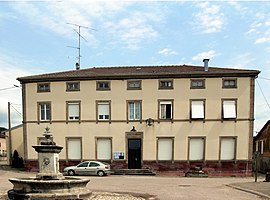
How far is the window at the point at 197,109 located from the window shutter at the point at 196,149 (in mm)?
2028

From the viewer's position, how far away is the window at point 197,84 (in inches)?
997

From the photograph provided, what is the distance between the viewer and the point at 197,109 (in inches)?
991

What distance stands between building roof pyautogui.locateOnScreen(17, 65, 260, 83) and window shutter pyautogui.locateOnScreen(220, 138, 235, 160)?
18.8 feet

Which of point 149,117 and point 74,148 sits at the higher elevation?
point 149,117

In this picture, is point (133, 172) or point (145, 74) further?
point (145, 74)

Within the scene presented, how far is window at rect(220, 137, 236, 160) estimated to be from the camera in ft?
82.0

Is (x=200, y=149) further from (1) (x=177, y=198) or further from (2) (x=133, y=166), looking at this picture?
(1) (x=177, y=198)

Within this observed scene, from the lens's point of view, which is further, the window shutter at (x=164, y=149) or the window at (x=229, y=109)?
the window shutter at (x=164, y=149)

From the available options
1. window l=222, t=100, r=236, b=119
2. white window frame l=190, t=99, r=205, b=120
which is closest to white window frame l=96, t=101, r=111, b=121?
white window frame l=190, t=99, r=205, b=120

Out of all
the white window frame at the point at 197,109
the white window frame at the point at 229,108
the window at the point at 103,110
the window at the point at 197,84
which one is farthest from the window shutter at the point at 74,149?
the white window frame at the point at 229,108

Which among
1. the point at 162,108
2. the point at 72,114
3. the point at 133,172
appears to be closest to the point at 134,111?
the point at 162,108

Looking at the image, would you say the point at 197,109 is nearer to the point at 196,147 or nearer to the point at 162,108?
the point at 162,108

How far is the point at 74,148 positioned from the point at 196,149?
10.9m

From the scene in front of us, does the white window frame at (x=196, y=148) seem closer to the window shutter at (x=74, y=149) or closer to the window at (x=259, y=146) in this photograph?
the window shutter at (x=74, y=149)
